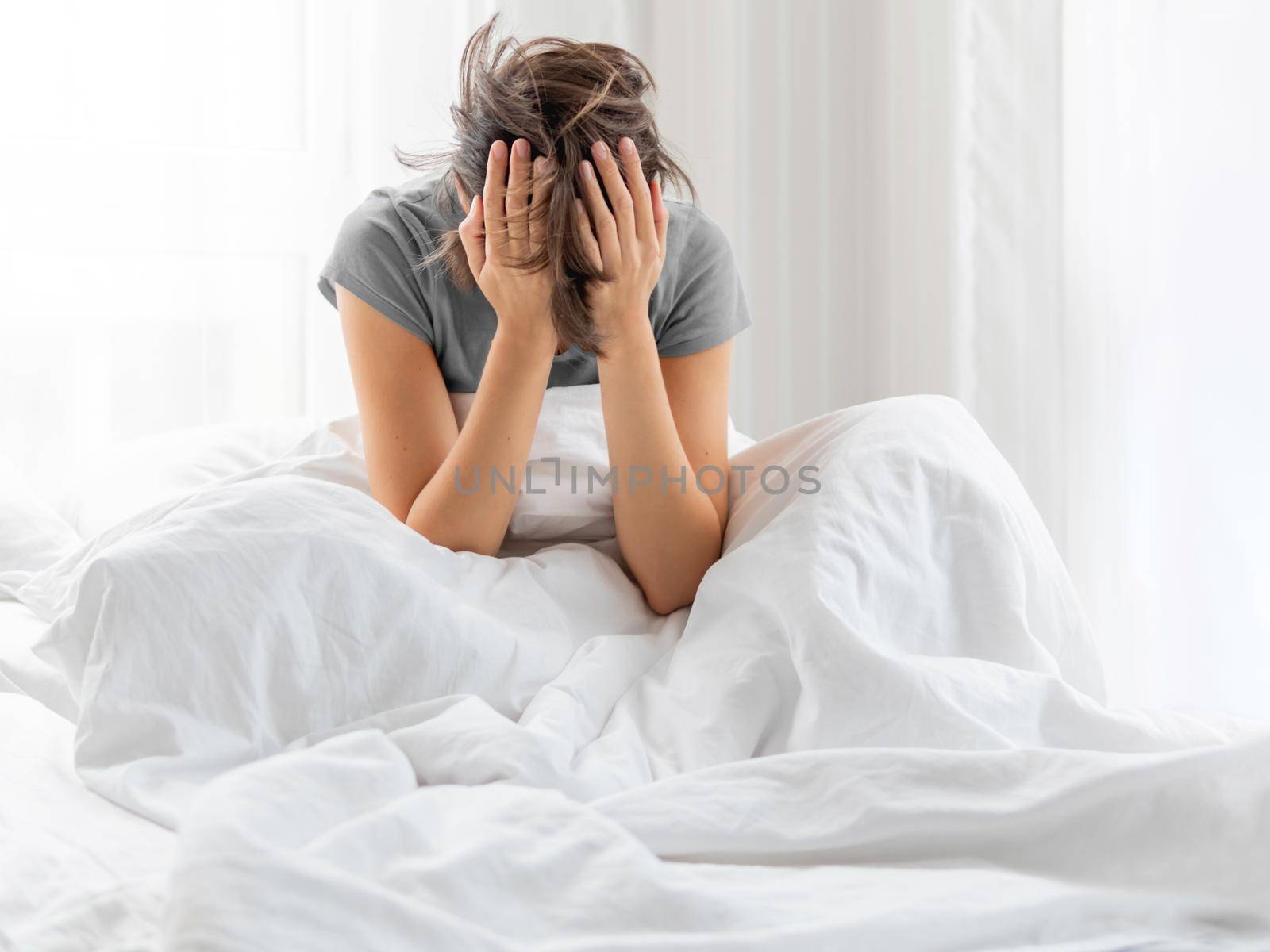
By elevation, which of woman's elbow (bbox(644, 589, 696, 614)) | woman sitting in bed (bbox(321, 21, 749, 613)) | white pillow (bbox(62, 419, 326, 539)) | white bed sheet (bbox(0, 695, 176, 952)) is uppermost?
woman sitting in bed (bbox(321, 21, 749, 613))

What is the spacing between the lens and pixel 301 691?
2.26 feet

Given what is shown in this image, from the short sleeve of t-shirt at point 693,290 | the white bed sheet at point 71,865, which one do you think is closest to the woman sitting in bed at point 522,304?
the short sleeve of t-shirt at point 693,290

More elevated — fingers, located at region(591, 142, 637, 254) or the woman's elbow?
fingers, located at region(591, 142, 637, 254)

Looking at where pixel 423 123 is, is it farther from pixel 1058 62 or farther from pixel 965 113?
pixel 1058 62

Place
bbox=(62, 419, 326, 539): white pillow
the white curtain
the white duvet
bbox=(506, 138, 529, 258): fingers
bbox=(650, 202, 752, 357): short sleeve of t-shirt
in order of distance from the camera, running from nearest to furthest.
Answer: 1. the white duvet
2. bbox=(506, 138, 529, 258): fingers
3. bbox=(650, 202, 752, 357): short sleeve of t-shirt
4. bbox=(62, 419, 326, 539): white pillow
5. the white curtain

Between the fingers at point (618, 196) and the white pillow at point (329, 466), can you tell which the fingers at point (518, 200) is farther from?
the white pillow at point (329, 466)

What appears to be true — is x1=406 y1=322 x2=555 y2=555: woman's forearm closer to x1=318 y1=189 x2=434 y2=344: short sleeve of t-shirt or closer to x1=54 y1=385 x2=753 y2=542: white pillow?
x1=54 y1=385 x2=753 y2=542: white pillow

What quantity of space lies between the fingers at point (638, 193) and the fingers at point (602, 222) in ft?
0.09

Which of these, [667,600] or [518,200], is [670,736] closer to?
[667,600]

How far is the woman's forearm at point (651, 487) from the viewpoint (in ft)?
3.28

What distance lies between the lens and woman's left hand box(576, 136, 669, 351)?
97 cm

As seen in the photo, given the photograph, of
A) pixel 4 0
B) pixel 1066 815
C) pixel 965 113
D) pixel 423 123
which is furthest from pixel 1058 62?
pixel 4 0

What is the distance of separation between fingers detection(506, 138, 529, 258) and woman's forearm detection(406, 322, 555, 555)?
3.1 inches
